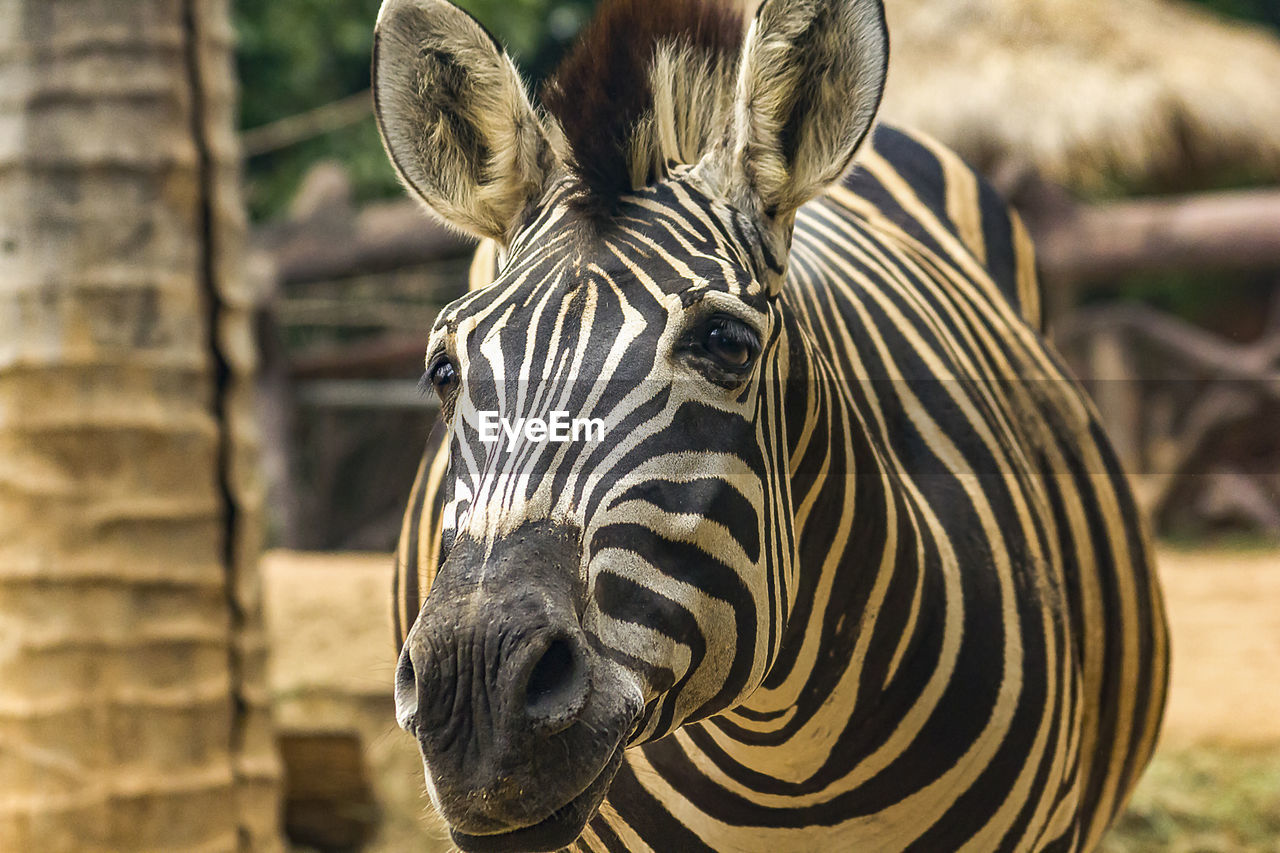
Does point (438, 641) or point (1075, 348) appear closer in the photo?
point (438, 641)

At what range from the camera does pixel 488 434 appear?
148 centimetres

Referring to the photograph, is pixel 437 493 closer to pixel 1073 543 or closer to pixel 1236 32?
pixel 1073 543

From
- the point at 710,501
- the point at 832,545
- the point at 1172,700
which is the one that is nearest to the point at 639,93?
the point at 710,501

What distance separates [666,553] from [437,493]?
101cm

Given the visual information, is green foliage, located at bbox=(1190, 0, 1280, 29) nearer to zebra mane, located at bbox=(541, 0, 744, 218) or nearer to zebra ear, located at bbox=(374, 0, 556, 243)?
zebra mane, located at bbox=(541, 0, 744, 218)

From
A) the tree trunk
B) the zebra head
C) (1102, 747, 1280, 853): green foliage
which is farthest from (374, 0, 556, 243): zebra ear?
(1102, 747, 1280, 853): green foliage

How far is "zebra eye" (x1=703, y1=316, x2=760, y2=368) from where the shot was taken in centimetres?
149

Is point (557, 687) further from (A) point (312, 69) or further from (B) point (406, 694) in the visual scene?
(A) point (312, 69)

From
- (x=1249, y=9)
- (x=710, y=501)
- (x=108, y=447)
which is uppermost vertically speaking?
(x=1249, y=9)

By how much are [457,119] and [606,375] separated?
61 centimetres

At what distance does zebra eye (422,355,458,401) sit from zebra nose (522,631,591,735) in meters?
0.45

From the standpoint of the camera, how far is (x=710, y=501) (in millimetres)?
1458

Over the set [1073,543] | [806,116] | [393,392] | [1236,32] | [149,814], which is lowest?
[393,392]

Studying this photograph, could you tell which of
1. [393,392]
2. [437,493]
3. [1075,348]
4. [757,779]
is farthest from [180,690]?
[1075,348]
